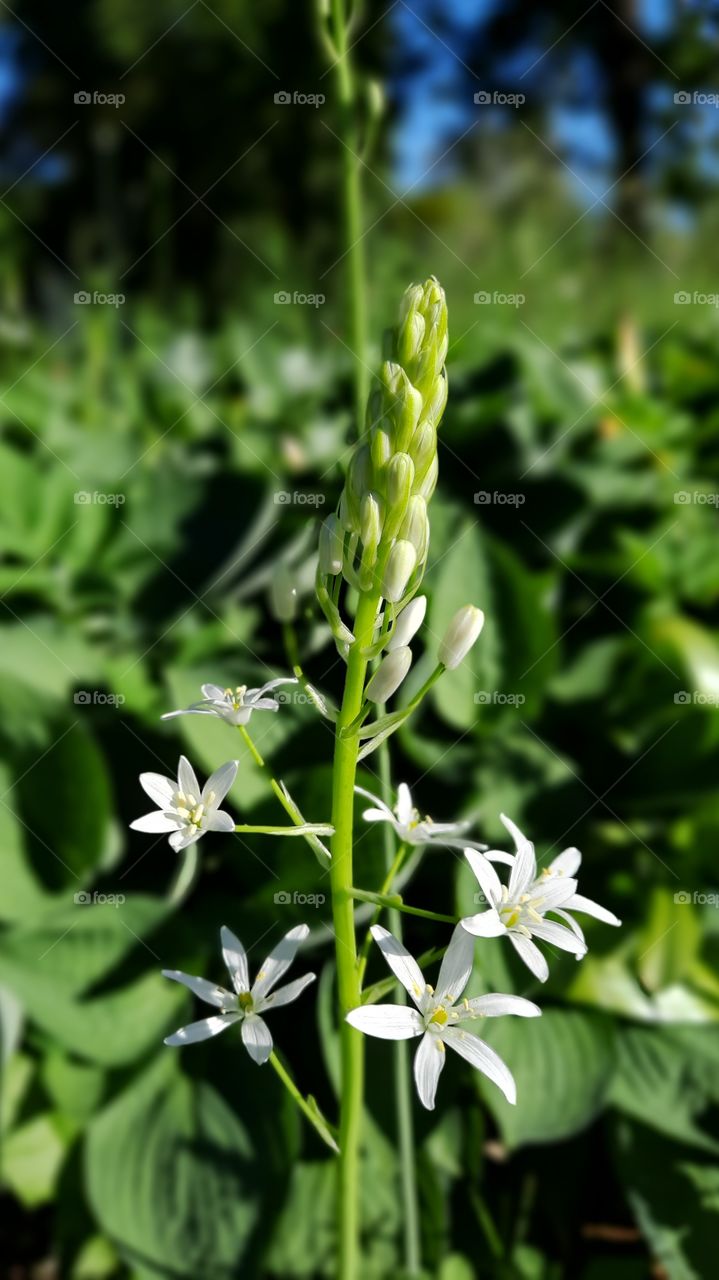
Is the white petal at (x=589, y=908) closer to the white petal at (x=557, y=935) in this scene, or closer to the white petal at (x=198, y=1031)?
the white petal at (x=557, y=935)

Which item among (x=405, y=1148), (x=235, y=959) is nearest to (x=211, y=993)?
(x=235, y=959)

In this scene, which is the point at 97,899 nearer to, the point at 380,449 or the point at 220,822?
the point at 220,822

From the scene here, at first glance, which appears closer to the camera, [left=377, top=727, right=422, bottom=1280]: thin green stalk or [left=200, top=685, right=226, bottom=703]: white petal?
[left=200, top=685, right=226, bottom=703]: white petal

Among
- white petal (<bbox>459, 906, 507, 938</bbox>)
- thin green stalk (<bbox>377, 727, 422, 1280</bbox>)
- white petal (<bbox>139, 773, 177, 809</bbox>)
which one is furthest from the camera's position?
thin green stalk (<bbox>377, 727, 422, 1280</bbox>)

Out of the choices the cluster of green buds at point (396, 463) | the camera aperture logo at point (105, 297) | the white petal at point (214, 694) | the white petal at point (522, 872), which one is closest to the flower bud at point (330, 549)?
the cluster of green buds at point (396, 463)

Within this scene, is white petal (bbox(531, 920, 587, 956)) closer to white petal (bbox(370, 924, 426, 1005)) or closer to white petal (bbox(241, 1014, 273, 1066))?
white petal (bbox(370, 924, 426, 1005))

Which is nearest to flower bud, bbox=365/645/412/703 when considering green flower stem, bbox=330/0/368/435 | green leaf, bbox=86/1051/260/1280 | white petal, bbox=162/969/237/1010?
white petal, bbox=162/969/237/1010

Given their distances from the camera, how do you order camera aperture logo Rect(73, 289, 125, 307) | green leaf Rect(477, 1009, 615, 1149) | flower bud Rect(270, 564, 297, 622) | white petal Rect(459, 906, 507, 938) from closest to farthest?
white petal Rect(459, 906, 507, 938) < flower bud Rect(270, 564, 297, 622) < green leaf Rect(477, 1009, 615, 1149) < camera aperture logo Rect(73, 289, 125, 307)
